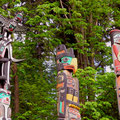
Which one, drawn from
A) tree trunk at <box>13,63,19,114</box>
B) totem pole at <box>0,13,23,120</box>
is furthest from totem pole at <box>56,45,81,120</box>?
tree trunk at <box>13,63,19,114</box>

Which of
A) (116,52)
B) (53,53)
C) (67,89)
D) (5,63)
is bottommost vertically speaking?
(67,89)

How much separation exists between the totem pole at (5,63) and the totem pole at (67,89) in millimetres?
1627

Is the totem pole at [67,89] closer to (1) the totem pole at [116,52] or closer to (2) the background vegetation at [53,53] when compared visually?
(2) the background vegetation at [53,53]

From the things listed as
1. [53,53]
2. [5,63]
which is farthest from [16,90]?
[5,63]

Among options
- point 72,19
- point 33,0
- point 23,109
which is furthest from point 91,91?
point 33,0

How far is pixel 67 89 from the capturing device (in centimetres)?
838

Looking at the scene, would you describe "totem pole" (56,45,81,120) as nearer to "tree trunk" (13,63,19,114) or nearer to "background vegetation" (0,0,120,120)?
"background vegetation" (0,0,120,120)

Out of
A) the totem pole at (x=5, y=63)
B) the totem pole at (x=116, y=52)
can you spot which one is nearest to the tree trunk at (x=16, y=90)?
the totem pole at (x=5, y=63)

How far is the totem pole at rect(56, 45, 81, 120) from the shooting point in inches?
316

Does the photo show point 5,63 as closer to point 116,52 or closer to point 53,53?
point 116,52

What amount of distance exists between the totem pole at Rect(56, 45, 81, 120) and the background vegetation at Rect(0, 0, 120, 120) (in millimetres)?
1318

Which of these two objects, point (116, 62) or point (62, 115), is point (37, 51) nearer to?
point (116, 62)

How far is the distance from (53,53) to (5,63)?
521cm

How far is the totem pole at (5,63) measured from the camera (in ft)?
25.4
